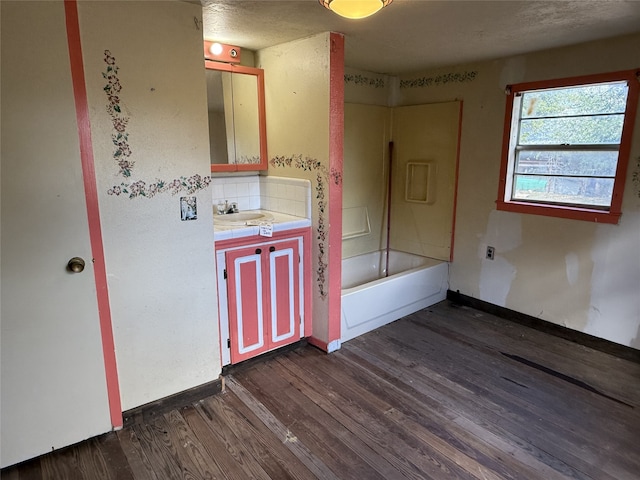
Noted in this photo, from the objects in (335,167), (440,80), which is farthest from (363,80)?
(335,167)

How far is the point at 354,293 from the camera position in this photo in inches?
114

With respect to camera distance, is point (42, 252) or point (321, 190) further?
point (321, 190)

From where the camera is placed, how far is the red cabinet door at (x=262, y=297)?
2.42 metres

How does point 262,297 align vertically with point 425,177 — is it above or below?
below

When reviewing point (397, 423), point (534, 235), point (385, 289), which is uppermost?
point (534, 235)

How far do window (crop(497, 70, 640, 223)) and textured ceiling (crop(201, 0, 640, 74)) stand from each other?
33 cm

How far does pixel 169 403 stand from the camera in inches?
84.7

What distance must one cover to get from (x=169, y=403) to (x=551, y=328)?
2.76 meters

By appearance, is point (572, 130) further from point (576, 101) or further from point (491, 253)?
point (491, 253)

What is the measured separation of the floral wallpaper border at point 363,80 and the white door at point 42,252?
89.6 inches

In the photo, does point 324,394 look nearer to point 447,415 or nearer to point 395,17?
point 447,415

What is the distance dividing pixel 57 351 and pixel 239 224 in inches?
44.0

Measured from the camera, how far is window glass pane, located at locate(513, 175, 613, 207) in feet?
8.96

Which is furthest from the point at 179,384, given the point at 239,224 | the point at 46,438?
the point at 239,224
